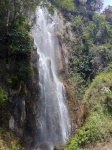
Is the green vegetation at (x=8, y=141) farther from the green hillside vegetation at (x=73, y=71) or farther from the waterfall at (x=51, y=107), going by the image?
the waterfall at (x=51, y=107)

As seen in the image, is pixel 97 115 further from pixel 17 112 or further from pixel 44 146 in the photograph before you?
pixel 17 112

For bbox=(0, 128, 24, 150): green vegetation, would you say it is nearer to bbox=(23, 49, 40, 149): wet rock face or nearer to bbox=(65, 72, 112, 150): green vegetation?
bbox=(23, 49, 40, 149): wet rock face

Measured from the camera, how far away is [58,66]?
21484 millimetres

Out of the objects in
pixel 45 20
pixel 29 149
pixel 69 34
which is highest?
pixel 45 20

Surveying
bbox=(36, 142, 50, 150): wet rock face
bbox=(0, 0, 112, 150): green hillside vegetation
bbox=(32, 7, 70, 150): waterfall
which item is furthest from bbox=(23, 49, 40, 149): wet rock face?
bbox=(0, 0, 112, 150): green hillside vegetation

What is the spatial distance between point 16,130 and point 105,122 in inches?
207

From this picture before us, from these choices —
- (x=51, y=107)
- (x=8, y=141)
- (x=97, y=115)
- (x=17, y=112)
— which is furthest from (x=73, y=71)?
(x=8, y=141)

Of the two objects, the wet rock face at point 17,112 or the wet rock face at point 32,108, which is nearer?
the wet rock face at point 17,112

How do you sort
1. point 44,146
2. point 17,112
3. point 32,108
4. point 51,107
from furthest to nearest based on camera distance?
point 51,107, point 32,108, point 44,146, point 17,112

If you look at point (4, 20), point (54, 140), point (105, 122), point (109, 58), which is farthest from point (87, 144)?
point (109, 58)

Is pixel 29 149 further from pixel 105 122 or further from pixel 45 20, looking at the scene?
pixel 45 20

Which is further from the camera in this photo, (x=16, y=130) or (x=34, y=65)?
(x=34, y=65)

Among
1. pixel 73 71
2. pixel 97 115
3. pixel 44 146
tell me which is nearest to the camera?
pixel 44 146

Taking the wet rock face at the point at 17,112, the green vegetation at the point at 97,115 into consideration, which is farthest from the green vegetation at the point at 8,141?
the green vegetation at the point at 97,115
